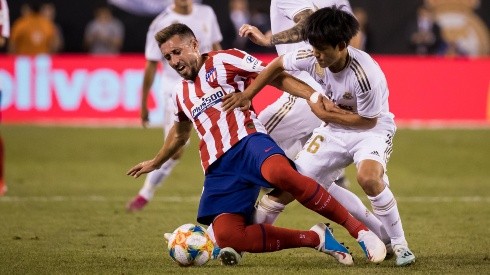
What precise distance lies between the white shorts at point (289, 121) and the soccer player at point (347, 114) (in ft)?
1.91

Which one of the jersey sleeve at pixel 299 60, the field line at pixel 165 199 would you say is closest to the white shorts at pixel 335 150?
the jersey sleeve at pixel 299 60

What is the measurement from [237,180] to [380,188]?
1007 mm

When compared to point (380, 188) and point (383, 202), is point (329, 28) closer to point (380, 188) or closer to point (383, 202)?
point (380, 188)

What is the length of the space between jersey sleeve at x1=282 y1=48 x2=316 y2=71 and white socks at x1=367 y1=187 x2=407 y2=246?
1.04 metres

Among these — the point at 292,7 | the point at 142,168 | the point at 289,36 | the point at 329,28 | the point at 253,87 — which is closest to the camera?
the point at 329,28

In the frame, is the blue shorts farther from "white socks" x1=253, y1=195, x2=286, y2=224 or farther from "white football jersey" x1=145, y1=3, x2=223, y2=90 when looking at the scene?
"white football jersey" x1=145, y1=3, x2=223, y2=90

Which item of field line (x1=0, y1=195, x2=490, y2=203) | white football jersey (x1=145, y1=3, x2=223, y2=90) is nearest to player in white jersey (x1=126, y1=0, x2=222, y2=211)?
white football jersey (x1=145, y1=3, x2=223, y2=90)

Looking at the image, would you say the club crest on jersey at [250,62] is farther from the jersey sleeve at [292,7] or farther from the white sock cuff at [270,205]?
the jersey sleeve at [292,7]

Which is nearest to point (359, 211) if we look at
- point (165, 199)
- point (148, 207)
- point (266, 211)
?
point (266, 211)

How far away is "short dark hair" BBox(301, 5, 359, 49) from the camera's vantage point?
281 inches

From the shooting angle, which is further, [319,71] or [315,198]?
[319,71]

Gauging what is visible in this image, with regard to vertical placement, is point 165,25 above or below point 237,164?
below

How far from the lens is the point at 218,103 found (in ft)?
25.1

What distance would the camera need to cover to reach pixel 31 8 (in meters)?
22.0
